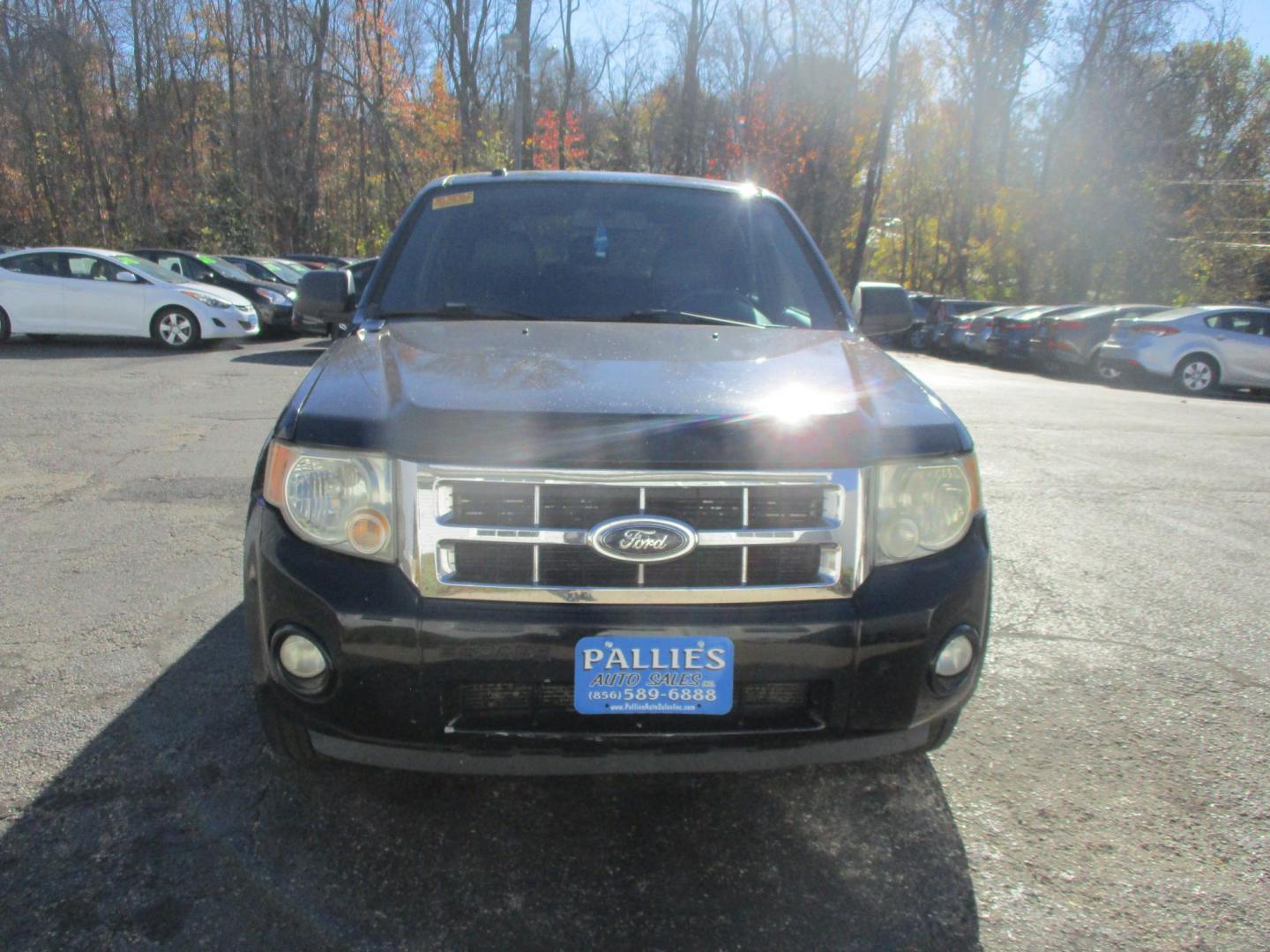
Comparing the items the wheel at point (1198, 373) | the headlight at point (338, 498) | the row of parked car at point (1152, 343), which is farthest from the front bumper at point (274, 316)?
the headlight at point (338, 498)

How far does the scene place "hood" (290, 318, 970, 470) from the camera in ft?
6.61

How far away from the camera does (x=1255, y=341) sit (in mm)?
15578

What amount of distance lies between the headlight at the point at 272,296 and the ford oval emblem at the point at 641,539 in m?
16.8

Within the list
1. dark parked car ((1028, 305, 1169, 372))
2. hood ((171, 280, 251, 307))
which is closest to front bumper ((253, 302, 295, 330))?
hood ((171, 280, 251, 307))

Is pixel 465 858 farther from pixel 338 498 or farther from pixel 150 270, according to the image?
pixel 150 270

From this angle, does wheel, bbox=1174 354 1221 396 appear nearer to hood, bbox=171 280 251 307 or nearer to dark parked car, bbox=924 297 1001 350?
dark parked car, bbox=924 297 1001 350

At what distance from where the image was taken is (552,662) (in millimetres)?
2012

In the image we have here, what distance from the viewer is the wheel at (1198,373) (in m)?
15.7

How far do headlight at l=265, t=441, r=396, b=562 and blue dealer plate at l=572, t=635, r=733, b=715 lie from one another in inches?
19.7

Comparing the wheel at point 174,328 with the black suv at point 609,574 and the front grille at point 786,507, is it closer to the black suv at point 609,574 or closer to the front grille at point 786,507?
the black suv at point 609,574

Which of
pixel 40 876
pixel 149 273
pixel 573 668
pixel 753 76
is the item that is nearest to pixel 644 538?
pixel 573 668

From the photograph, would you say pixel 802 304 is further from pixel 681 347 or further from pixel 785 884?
pixel 785 884

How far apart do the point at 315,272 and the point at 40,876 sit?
228 centimetres

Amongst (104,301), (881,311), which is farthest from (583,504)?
(104,301)
